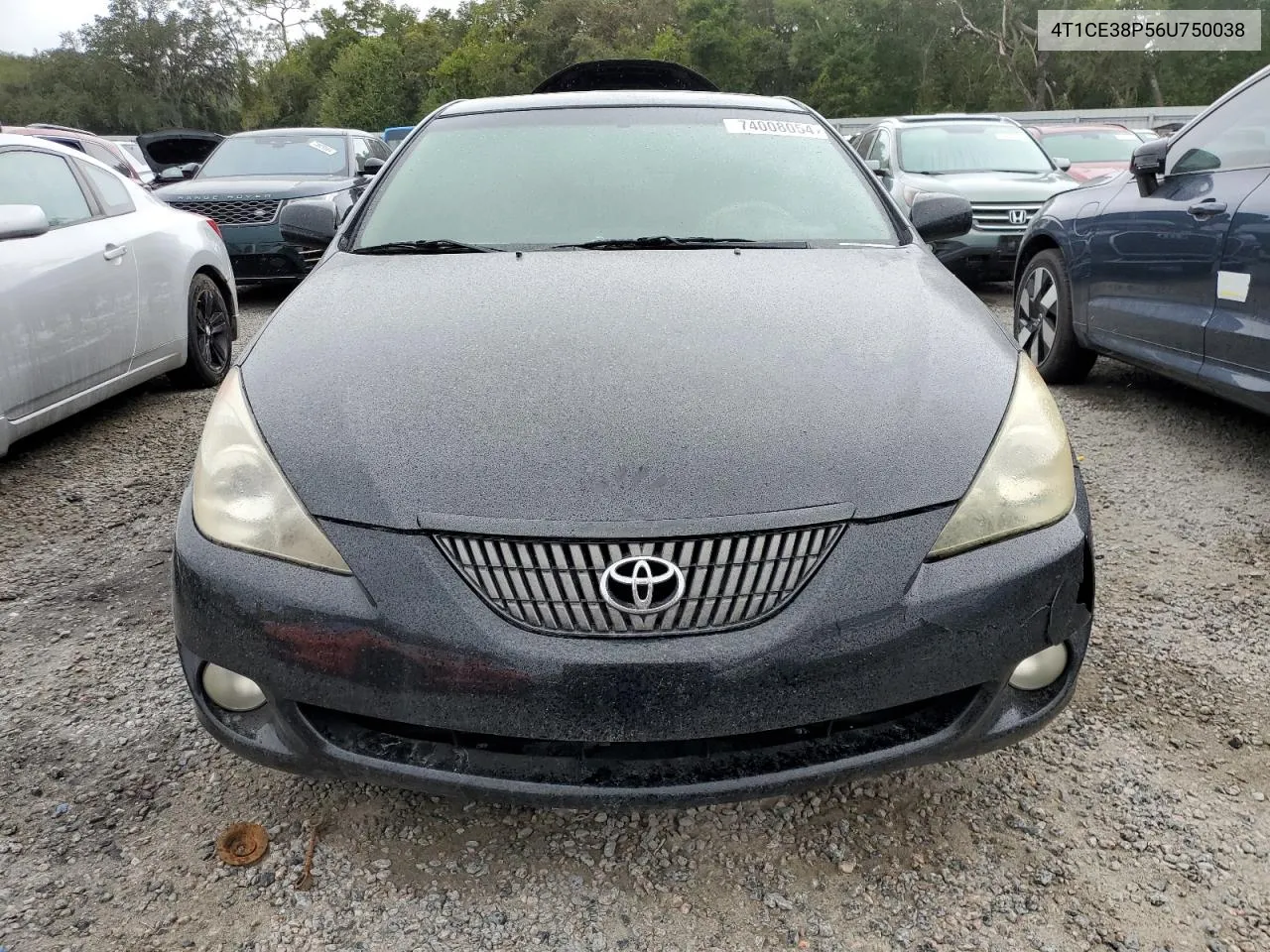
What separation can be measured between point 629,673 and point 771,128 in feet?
6.99

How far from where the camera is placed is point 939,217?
3211mm

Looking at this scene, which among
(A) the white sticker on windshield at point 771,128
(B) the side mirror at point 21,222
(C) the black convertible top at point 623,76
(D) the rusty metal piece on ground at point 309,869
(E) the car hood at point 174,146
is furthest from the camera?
(E) the car hood at point 174,146

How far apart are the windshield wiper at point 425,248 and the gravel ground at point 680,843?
120 centimetres

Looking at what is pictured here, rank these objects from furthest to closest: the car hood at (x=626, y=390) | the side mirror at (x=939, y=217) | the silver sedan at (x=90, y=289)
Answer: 1. the silver sedan at (x=90, y=289)
2. the side mirror at (x=939, y=217)
3. the car hood at (x=626, y=390)

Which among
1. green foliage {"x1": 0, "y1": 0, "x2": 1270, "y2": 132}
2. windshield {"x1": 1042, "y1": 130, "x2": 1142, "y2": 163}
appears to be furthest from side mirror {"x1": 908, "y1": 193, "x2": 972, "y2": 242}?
green foliage {"x1": 0, "y1": 0, "x2": 1270, "y2": 132}

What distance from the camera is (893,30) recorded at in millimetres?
50469

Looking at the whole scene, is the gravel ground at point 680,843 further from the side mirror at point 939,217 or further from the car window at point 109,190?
the car window at point 109,190

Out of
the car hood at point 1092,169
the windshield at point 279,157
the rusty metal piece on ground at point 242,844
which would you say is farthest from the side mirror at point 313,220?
the car hood at point 1092,169

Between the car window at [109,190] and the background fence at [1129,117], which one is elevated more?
the background fence at [1129,117]

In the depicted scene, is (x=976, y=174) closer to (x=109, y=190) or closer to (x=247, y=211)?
(x=247, y=211)

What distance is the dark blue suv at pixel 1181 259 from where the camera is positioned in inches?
138

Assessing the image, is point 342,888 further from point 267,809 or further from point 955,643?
point 955,643

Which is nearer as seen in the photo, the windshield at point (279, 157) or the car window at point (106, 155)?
the windshield at point (279, 157)

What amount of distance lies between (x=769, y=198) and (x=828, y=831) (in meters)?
1.69
